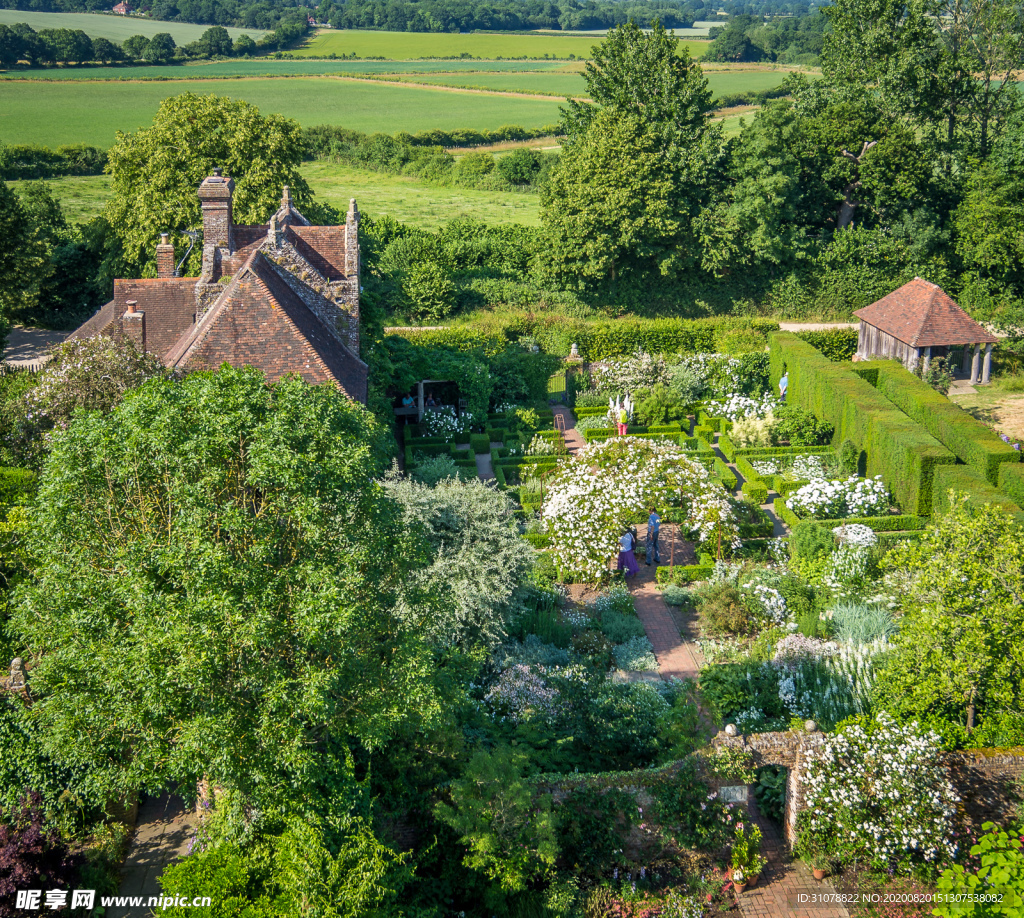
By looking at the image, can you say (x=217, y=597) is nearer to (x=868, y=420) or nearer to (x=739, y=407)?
(x=868, y=420)

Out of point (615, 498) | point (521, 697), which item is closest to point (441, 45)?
point (615, 498)

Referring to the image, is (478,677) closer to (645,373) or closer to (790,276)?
(645,373)

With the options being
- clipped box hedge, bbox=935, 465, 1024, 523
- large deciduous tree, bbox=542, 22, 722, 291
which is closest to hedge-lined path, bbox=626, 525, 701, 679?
clipped box hedge, bbox=935, 465, 1024, 523

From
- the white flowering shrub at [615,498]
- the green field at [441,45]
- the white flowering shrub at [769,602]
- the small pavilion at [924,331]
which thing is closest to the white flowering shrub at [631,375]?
the small pavilion at [924,331]

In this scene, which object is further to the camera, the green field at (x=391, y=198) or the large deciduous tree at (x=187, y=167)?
the green field at (x=391, y=198)

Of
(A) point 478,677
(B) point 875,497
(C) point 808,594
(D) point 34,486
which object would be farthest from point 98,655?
(B) point 875,497

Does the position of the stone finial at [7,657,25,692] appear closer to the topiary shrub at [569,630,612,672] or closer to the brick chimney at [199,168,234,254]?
the topiary shrub at [569,630,612,672]

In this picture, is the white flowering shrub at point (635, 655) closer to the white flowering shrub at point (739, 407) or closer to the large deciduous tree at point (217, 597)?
the large deciduous tree at point (217, 597)
